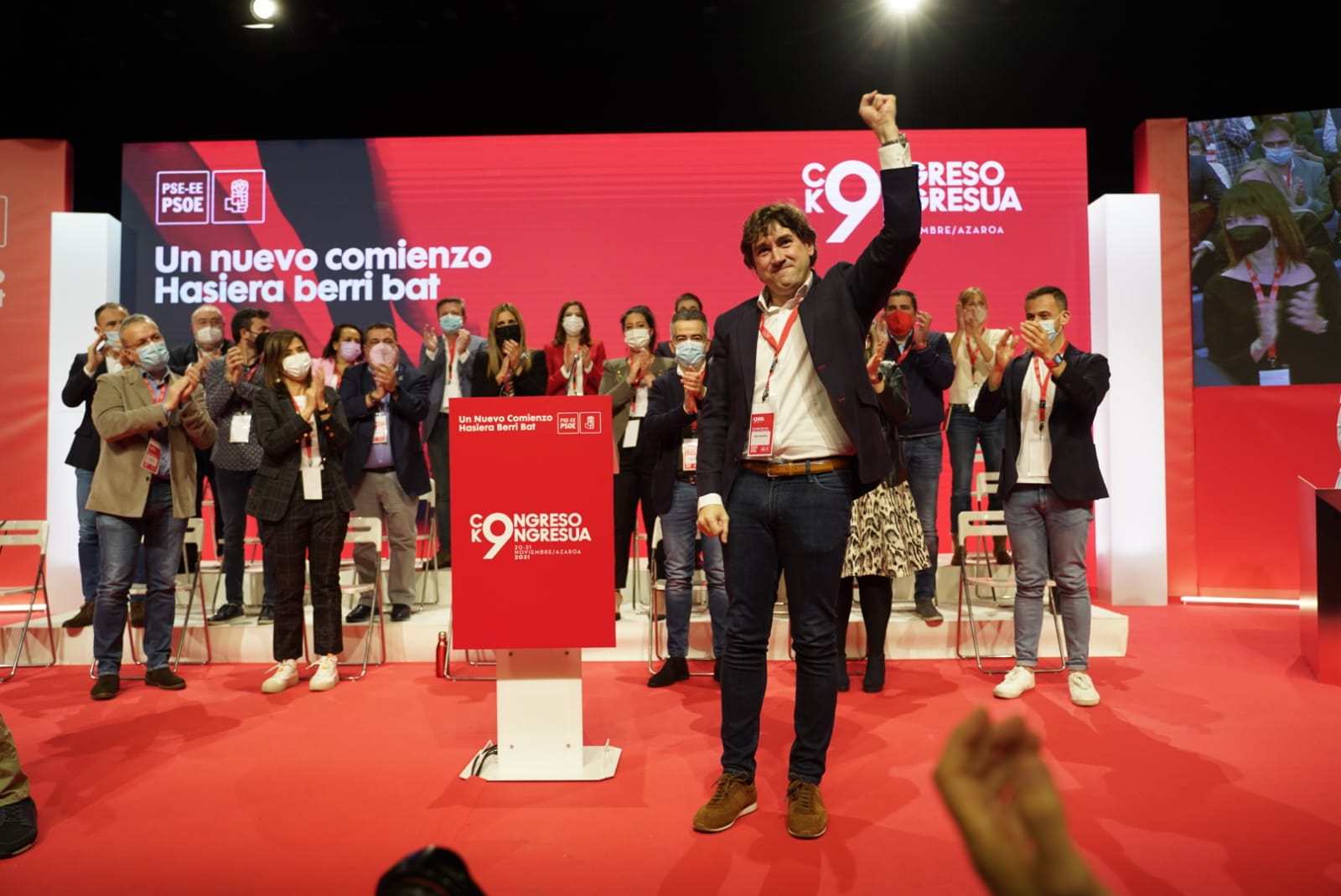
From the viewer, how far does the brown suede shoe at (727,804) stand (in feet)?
8.16

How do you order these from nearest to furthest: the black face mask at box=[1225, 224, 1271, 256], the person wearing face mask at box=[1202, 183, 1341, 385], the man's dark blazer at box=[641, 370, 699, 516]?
the man's dark blazer at box=[641, 370, 699, 516]
the person wearing face mask at box=[1202, 183, 1341, 385]
the black face mask at box=[1225, 224, 1271, 256]

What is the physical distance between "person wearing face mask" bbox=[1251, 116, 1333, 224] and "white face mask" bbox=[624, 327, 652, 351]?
4.98 meters

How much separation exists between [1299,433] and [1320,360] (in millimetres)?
530

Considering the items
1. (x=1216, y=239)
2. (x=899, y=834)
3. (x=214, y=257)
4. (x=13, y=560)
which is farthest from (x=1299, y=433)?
(x=13, y=560)

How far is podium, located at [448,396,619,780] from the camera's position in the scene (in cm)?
297

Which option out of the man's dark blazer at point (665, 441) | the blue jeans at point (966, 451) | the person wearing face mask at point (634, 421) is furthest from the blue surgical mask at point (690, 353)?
the blue jeans at point (966, 451)

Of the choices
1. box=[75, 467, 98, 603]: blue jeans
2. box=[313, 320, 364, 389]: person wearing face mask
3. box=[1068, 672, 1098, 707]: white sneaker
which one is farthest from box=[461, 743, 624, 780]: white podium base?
box=[75, 467, 98, 603]: blue jeans

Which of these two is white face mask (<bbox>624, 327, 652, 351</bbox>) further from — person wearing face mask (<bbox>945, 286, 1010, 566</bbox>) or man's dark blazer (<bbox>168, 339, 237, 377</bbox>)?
man's dark blazer (<bbox>168, 339, 237, 377</bbox>)

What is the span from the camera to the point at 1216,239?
6.60 metres

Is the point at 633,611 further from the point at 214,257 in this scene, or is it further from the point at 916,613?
the point at 214,257

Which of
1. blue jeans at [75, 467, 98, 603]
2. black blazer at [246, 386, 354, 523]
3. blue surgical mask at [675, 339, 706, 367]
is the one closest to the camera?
blue surgical mask at [675, 339, 706, 367]

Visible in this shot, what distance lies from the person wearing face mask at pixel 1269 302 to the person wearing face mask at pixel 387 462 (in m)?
5.65

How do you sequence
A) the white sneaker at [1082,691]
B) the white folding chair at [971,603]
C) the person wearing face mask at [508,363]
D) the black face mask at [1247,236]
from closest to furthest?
Answer: the white sneaker at [1082,691] < the white folding chair at [971,603] < the person wearing face mask at [508,363] < the black face mask at [1247,236]

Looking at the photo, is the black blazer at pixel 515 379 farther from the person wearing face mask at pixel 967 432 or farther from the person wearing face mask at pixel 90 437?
the person wearing face mask at pixel 967 432
